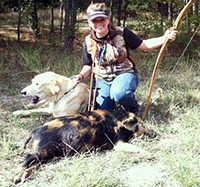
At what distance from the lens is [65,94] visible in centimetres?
406

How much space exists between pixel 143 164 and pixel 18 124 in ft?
4.76

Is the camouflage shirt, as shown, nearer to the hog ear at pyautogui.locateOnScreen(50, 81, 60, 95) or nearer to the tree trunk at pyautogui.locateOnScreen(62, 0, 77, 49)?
the hog ear at pyautogui.locateOnScreen(50, 81, 60, 95)

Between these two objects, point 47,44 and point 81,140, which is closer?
point 81,140

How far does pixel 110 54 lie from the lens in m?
4.10

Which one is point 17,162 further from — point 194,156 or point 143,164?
point 194,156

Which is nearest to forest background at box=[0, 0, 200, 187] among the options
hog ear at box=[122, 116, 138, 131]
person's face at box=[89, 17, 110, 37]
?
hog ear at box=[122, 116, 138, 131]

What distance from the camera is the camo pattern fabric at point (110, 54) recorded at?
13.4ft

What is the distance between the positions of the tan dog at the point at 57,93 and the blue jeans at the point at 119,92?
0.56ft

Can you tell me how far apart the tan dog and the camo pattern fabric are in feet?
0.97

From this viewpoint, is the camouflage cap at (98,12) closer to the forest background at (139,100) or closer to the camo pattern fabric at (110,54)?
the camo pattern fabric at (110,54)

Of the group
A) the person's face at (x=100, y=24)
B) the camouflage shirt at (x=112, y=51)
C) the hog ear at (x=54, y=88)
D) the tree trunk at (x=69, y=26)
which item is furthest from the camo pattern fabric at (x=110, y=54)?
the tree trunk at (x=69, y=26)

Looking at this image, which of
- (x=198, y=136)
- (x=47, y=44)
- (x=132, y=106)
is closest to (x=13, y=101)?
(x=132, y=106)

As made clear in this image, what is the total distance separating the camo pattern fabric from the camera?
4.09 meters

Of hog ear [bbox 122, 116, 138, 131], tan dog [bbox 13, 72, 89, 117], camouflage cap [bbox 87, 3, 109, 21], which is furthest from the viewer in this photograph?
tan dog [bbox 13, 72, 89, 117]
